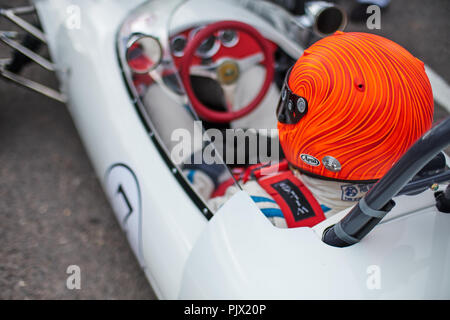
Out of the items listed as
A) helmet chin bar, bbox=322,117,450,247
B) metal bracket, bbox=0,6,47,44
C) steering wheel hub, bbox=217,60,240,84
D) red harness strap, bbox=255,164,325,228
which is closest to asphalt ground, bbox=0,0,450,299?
metal bracket, bbox=0,6,47,44

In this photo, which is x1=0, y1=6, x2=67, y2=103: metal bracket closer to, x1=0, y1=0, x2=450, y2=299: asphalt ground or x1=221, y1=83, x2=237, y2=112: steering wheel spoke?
x1=0, y1=0, x2=450, y2=299: asphalt ground

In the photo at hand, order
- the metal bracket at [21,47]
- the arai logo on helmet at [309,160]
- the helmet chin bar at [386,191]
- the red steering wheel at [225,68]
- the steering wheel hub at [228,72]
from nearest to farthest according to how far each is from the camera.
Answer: the helmet chin bar at [386,191]
the arai logo on helmet at [309,160]
the red steering wheel at [225,68]
the steering wheel hub at [228,72]
the metal bracket at [21,47]

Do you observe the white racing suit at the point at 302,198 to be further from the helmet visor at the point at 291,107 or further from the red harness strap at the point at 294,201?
the helmet visor at the point at 291,107

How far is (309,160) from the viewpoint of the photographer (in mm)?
1029

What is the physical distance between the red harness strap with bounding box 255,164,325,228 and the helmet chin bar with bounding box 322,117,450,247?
0.12 metres

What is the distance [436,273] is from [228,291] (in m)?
0.50

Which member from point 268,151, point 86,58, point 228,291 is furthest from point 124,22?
point 228,291

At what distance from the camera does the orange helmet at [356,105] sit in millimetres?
890

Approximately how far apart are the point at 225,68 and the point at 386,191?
126 centimetres

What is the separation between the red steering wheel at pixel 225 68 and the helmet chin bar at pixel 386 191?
2.86ft

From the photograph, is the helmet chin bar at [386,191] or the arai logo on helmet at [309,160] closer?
the helmet chin bar at [386,191]

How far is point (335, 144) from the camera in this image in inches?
37.5

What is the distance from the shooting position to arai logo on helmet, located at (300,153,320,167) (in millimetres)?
1016

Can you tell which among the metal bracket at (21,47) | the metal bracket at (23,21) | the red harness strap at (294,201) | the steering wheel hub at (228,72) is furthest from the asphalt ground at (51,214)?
the steering wheel hub at (228,72)
